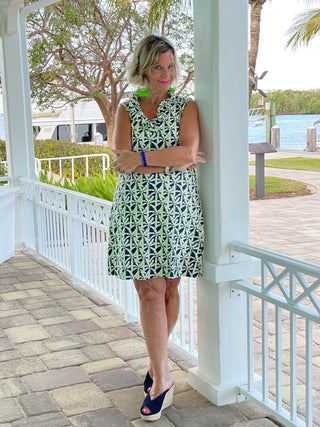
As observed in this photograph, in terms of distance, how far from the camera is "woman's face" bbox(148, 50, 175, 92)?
8.05 ft

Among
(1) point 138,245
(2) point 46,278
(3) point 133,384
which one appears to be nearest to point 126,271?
(1) point 138,245

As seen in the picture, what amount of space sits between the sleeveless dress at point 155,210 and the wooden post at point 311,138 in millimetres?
13615

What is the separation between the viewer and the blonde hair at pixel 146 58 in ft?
8.02

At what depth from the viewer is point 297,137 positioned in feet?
72.6

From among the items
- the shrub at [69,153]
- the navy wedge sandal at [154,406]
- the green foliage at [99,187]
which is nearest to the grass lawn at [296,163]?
the shrub at [69,153]

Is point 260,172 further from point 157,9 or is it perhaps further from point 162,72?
point 162,72

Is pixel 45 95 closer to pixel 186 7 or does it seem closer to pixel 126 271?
pixel 186 7

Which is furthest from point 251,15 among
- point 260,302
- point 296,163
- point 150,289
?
point 150,289

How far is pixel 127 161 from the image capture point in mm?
2400

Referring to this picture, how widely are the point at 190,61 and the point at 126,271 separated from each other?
790 centimetres

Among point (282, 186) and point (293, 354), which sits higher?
point (293, 354)

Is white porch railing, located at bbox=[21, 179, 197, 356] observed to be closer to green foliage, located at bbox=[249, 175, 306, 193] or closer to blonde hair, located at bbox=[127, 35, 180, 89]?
blonde hair, located at bbox=[127, 35, 180, 89]

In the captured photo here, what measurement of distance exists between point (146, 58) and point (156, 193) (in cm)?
58

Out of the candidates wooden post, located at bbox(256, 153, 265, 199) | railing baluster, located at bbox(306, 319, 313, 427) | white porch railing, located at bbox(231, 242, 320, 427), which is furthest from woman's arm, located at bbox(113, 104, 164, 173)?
wooden post, located at bbox(256, 153, 265, 199)
